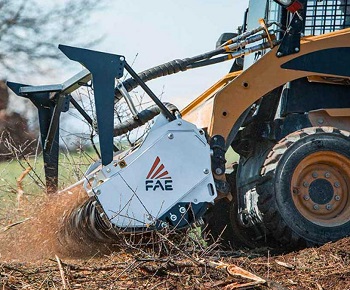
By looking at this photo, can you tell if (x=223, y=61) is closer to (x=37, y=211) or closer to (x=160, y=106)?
(x=160, y=106)

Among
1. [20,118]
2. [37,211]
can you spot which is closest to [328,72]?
[37,211]

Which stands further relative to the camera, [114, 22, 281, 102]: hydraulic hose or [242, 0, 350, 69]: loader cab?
[242, 0, 350, 69]: loader cab

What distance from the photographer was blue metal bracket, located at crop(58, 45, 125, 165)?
266 inches

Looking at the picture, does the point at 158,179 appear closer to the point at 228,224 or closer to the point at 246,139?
the point at 246,139

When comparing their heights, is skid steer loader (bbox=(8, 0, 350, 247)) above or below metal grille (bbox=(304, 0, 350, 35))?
below

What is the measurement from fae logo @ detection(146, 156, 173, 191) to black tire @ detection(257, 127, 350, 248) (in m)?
0.94

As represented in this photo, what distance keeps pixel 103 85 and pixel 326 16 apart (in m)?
2.42

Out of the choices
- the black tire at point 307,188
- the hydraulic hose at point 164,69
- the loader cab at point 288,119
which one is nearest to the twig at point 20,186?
the hydraulic hose at point 164,69

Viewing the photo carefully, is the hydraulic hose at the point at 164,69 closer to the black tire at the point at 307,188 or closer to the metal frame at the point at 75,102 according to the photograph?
the metal frame at the point at 75,102

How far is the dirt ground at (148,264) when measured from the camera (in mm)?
5887

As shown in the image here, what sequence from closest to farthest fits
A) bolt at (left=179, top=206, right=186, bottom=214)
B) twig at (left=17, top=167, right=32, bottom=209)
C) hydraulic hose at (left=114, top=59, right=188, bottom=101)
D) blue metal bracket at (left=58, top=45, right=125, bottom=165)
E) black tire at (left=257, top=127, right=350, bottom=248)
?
blue metal bracket at (left=58, top=45, right=125, bottom=165)
bolt at (left=179, top=206, right=186, bottom=214)
black tire at (left=257, top=127, right=350, bottom=248)
hydraulic hose at (left=114, top=59, right=188, bottom=101)
twig at (left=17, top=167, right=32, bottom=209)

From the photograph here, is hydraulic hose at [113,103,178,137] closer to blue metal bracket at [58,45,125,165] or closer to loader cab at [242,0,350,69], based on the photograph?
blue metal bracket at [58,45,125,165]

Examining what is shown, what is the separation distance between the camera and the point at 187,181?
6918 millimetres

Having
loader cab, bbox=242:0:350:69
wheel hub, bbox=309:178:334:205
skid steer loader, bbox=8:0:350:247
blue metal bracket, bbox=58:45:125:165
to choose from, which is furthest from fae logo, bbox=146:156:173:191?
loader cab, bbox=242:0:350:69
